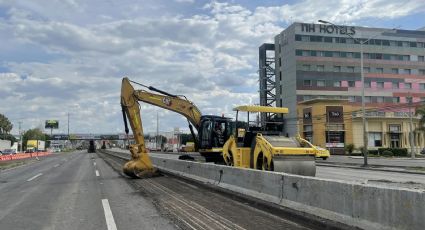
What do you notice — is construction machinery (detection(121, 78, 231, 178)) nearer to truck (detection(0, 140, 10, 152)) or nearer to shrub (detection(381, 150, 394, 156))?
shrub (detection(381, 150, 394, 156))

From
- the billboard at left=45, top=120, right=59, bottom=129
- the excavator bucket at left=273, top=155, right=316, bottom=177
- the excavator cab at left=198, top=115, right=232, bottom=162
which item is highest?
the billboard at left=45, top=120, right=59, bottom=129

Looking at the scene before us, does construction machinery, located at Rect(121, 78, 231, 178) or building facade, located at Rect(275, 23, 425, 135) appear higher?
building facade, located at Rect(275, 23, 425, 135)

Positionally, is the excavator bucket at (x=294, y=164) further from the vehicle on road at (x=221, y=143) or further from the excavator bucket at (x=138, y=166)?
the excavator bucket at (x=138, y=166)

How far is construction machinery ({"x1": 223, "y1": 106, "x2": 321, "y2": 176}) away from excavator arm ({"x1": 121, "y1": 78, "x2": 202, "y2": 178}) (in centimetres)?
411

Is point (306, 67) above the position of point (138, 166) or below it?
above

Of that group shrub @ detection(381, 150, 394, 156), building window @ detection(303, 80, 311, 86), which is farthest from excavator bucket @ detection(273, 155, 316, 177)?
building window @ detection(303, 80, 311, 86)

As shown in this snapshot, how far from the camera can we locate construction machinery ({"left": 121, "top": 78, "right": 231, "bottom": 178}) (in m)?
21.3

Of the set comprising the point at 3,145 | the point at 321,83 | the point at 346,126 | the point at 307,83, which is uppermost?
the point at 321,83

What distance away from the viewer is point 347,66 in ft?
338

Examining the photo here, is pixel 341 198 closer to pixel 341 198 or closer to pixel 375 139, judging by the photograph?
pixel 341 198

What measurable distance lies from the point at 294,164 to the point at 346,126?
69154 millimetres

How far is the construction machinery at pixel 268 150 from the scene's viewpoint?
15680 mm

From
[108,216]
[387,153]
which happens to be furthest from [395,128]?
[108,216]

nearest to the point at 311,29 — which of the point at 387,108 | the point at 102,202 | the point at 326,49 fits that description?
the point at 326,49
